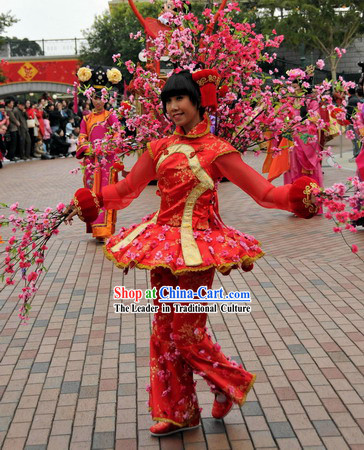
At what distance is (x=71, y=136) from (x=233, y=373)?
22176 mm

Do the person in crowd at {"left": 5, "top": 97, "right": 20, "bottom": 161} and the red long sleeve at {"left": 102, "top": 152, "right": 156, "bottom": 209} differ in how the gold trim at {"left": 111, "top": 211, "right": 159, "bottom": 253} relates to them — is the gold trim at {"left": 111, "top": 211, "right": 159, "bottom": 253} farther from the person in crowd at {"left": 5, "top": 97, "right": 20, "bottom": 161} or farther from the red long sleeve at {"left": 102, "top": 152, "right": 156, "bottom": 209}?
the person in crowd at {"left": 5, "top": 97, "right": 20, "bottom": 161}

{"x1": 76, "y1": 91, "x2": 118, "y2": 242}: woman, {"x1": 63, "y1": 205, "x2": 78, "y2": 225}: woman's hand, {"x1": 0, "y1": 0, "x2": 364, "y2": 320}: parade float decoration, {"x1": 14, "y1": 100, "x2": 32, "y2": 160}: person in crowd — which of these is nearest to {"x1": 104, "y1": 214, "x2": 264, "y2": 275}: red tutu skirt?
{"x1": 63, "y1": 205, "x2": 78, "y2": 225}: woman's hand

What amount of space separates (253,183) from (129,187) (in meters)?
0.72

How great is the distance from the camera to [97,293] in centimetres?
637

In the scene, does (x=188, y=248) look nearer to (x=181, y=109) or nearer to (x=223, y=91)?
(x=181, y=109)

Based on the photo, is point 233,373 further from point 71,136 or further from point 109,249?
point 71,136

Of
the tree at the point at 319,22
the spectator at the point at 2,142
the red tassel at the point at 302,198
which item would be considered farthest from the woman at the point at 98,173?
the tree at the point at 319,22

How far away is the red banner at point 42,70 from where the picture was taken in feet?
147

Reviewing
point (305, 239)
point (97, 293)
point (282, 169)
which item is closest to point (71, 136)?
point (282, 169)

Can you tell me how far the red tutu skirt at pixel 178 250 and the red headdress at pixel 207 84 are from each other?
2.12ft

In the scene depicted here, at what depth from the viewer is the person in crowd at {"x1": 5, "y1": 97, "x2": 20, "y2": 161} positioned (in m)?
21.6

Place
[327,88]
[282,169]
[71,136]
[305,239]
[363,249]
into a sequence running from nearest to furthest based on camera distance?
[327,88]
[363,249]
[305,239]
[282,169]
[71,136]

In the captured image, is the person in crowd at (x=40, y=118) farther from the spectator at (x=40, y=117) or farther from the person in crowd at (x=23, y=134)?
the person in crowd at (x=23, y=134)

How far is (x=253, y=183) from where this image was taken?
11.0 feet
